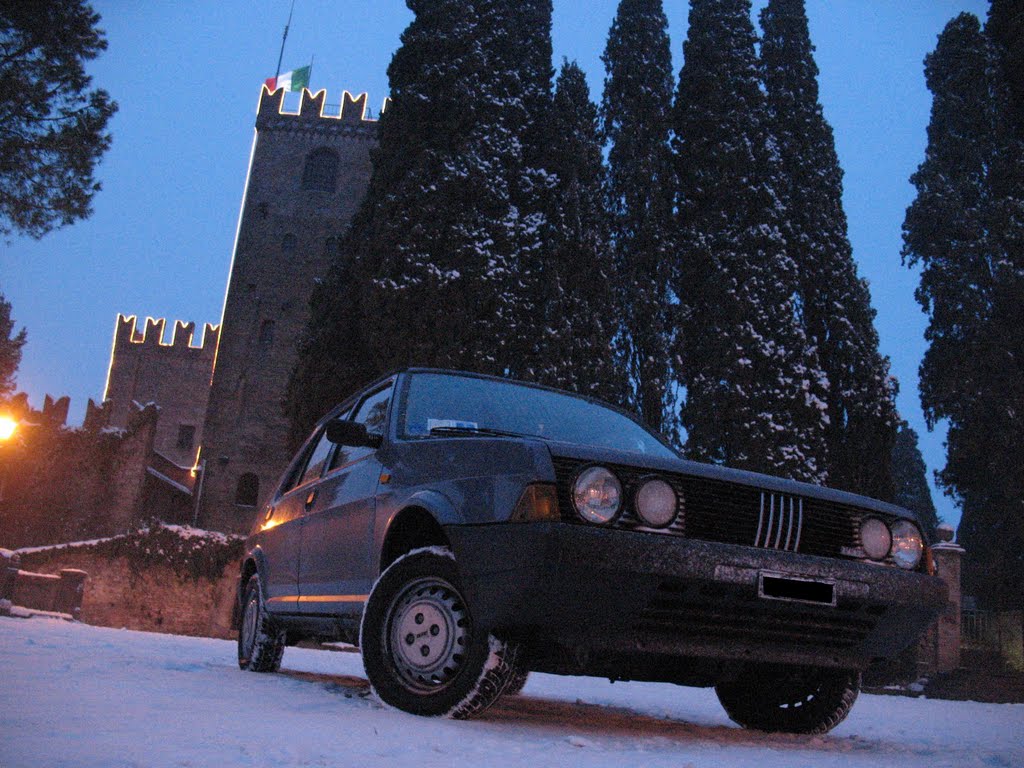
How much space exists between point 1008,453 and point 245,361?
95.1 ft

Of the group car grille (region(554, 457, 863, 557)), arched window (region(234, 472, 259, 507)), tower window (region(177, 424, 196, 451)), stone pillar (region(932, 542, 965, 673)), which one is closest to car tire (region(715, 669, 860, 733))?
car grille (region(554, 457, 863, 557))

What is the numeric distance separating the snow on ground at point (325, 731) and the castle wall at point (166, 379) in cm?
5045

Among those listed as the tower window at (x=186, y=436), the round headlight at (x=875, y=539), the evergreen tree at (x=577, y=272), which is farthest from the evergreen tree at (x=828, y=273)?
the tower window at (x=186, y=436)

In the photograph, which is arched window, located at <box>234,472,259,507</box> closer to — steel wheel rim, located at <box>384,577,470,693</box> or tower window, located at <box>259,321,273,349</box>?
tower window, located at <box>259,321,273,349</box>

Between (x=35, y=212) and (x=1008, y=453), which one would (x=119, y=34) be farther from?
(x=1008, y=453)

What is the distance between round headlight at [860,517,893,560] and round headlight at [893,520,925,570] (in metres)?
0.09

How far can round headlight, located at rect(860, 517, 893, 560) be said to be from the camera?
4039mm

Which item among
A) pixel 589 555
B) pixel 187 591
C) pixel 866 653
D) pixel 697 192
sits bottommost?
pixel 187 591

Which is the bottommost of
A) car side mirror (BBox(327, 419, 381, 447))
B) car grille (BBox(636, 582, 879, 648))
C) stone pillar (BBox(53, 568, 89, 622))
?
stone pillar (BBox(53, 568, 89, 622))

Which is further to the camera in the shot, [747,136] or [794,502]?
[747,136]

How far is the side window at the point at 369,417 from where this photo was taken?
15.7ft

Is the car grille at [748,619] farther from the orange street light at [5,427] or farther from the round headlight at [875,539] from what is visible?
the orange street light at [5,427]

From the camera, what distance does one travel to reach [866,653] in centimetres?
400

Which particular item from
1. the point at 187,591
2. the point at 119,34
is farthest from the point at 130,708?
the point at 187,591
